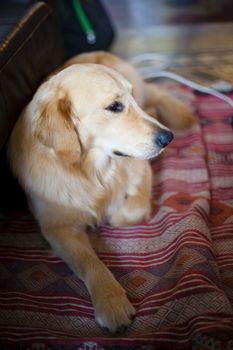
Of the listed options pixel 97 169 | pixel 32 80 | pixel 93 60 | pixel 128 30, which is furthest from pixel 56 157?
pixel 128 30

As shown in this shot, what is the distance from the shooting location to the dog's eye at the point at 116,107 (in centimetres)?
113

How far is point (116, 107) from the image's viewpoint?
114 centimetres

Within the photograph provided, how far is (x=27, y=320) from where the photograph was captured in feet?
3.48

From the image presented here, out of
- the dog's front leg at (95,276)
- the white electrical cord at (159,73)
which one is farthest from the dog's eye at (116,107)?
the white electrical cord at (159,73)

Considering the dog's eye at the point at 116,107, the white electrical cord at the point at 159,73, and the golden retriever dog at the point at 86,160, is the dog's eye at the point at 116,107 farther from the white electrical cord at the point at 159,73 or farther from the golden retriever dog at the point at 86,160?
the white electrical cord at the point at 159,73

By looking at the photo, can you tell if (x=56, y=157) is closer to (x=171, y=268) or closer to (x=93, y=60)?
(x=171, y=268)

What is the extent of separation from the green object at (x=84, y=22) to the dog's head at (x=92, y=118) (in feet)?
4.28

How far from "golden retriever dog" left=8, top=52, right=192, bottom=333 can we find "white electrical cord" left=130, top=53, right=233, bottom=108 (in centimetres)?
89

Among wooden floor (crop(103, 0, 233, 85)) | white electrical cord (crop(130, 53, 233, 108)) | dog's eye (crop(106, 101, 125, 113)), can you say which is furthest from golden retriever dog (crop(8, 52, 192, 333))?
wooden floor (crop(103, 0, 233, 85))

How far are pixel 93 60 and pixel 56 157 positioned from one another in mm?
601

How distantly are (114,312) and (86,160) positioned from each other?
45cm

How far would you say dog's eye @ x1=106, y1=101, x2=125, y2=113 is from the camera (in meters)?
1.13

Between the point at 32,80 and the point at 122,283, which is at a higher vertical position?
the point at 32,80

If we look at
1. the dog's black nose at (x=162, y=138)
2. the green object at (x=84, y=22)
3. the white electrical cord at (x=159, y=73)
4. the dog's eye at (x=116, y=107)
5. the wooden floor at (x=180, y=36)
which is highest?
the dog's eye at (x=116, y=107)
